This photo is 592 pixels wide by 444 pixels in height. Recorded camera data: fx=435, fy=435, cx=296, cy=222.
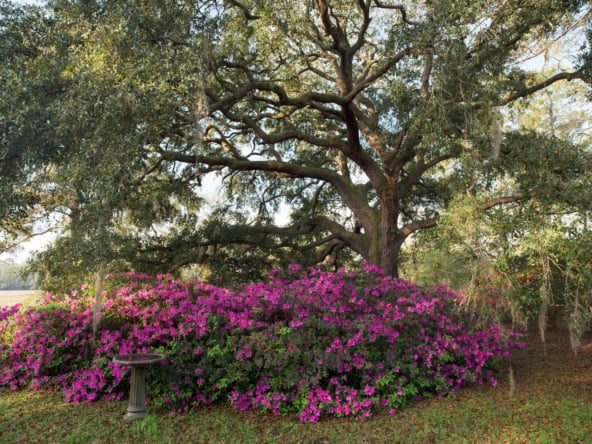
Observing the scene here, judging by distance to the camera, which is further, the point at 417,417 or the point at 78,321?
the point at 78,321

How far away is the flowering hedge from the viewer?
4.56m

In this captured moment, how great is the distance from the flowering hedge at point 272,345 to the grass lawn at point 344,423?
0.19 meters

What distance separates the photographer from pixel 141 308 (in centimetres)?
547

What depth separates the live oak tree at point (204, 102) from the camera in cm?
508

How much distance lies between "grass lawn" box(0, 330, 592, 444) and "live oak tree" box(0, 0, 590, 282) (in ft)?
6.08

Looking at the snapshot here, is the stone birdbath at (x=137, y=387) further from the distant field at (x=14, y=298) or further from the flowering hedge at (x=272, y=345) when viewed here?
the distant field at (x=14, y=298)

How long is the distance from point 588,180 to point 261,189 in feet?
24.0

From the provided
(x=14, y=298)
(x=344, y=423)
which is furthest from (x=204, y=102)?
(x=14, y=298)

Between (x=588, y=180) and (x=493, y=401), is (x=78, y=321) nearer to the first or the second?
(x=493, y=401)

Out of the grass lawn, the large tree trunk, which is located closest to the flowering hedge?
the grass lawn

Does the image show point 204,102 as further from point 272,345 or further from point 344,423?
point 344,423

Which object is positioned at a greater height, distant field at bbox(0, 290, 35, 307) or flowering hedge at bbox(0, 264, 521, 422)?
distant field at bbox(0, 290, 35, 307)

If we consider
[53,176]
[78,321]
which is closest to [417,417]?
[78,321]

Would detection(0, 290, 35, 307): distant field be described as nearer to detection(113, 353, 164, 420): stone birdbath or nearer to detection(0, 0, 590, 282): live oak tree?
detection(0, 0, 590, 282): live oak tree
